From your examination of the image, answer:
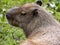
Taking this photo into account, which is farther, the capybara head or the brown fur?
the capybara head

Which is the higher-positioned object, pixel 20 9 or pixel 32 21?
pixel 20 9

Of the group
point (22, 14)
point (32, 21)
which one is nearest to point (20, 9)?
point (22, 14)

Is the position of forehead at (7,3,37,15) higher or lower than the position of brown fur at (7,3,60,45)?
higher

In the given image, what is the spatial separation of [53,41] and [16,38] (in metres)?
1.98

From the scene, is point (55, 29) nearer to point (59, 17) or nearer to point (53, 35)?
point (53, 35)

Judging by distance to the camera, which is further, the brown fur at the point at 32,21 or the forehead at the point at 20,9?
the forehead at the point at 20,9

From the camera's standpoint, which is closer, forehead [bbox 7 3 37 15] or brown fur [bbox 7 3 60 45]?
brown fur [bbox 7 3 60 45]

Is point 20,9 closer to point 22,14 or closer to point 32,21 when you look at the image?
point 22,14

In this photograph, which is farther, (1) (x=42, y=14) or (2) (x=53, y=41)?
(1) (x=42, y=14)

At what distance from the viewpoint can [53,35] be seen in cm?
729

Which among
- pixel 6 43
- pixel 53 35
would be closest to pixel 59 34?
pixel 53 35

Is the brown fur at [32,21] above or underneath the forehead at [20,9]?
underneath

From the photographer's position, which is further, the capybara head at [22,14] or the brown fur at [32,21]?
the capybara head at [22,14]

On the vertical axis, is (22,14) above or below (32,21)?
above
